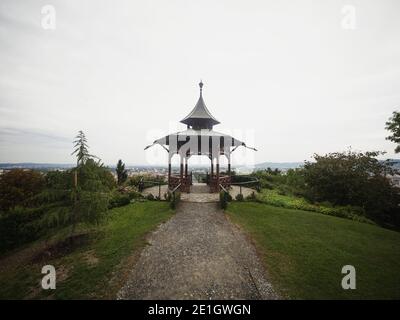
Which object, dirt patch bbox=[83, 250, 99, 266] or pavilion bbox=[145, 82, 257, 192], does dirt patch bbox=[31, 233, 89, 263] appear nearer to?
dirt patch bbox=[83, 250, 99, 266]

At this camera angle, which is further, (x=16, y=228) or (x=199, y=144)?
(x=199, y=144)

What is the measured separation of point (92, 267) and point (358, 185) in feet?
65.6

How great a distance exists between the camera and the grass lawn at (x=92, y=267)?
19.6 ft

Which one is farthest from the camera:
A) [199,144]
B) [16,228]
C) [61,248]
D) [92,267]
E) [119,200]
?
[199,144]

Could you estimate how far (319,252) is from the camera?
26.5 ft

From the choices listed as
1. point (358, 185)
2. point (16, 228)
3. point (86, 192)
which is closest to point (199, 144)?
point (86, 192)

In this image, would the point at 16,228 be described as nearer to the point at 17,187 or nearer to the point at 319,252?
the point at 319,252

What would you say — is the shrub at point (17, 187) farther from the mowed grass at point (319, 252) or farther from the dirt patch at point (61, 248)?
the mowed grass at point (319, 252)

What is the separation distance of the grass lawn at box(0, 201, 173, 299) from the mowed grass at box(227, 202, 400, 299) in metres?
5.19

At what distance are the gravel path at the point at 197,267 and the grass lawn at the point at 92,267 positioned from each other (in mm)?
583

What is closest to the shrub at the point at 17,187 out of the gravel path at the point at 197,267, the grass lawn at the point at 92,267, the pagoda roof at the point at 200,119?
the grass lawn at the point at 92,267

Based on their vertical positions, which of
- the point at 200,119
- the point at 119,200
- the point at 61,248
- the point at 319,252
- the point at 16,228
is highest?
the point at 200,119
